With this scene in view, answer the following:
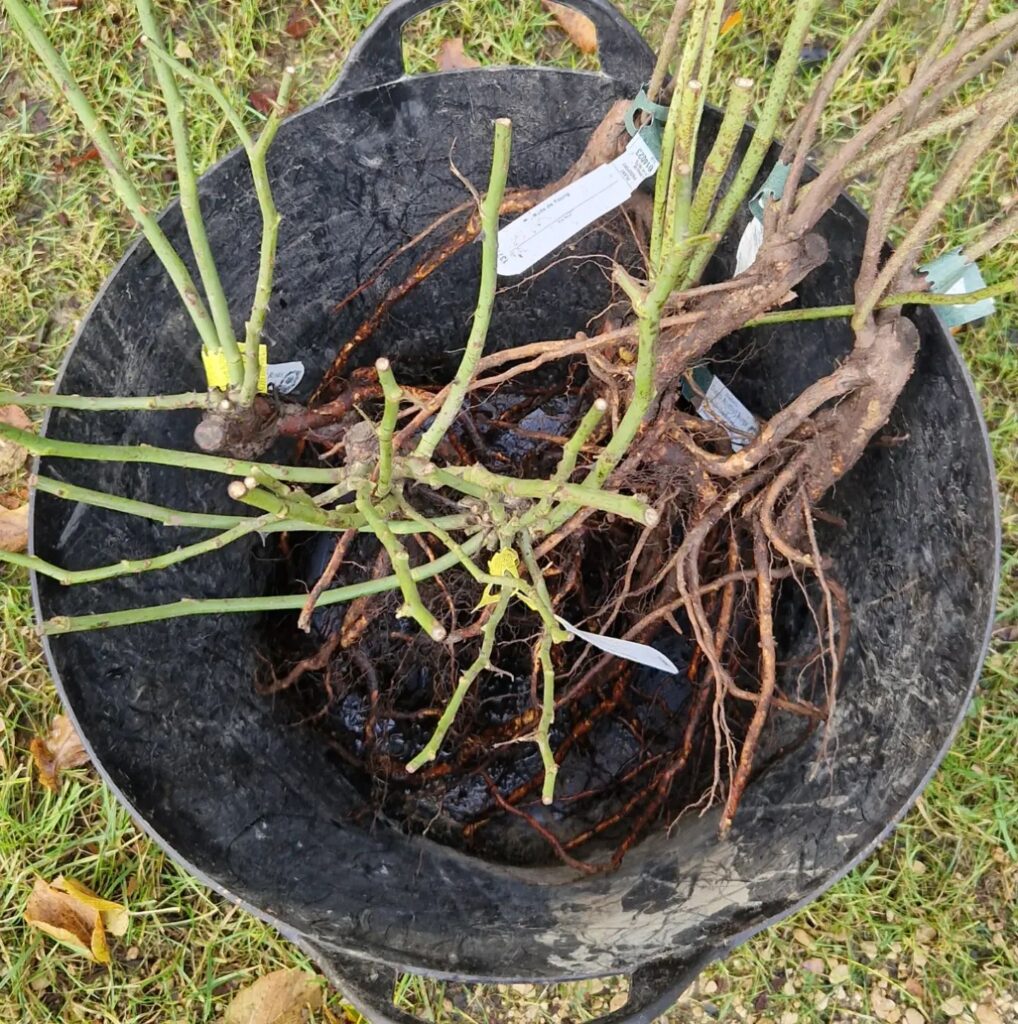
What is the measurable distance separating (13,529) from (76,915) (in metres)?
0.57

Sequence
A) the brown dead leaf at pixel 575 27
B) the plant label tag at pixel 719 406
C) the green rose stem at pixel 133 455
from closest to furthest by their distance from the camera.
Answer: the green rose stem at pixel 133 455
the plant label tag at pixel 719 406
the brown dead leaf at pixel 575 27

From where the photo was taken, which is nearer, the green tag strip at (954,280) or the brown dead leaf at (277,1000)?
the green tag strip at (954,280)

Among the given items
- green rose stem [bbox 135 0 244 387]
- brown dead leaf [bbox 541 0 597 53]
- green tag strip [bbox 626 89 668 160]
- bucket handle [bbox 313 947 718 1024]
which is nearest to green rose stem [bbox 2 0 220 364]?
green rose stem [bbox 135 0 244 387]

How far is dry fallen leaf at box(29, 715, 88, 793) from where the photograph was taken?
1.34 m

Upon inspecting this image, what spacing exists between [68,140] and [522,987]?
60.0 inches

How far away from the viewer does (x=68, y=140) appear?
4.92ft

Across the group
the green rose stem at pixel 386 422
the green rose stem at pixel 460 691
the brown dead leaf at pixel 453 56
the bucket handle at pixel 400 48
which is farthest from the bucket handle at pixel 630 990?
the brown dead leaf at pixel 453 56

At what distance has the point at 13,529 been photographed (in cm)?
134

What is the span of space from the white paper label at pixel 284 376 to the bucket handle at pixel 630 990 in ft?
1.99

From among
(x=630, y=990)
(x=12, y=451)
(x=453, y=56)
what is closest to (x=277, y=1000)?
(x=630, y=990)

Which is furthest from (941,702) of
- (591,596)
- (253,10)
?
(253,10)

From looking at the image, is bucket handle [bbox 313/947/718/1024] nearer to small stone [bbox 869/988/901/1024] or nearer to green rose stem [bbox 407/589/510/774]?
green rose stem [bbox 407/589/510/774]

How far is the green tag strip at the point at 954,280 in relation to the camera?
83 cm

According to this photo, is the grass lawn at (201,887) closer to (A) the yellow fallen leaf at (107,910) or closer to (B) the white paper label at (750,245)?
(A) the yellow fallen leaf at (107,910)
